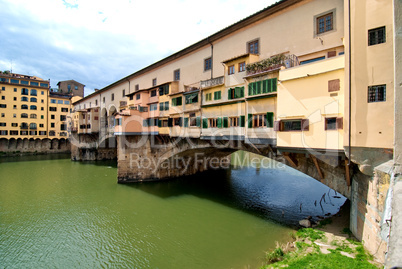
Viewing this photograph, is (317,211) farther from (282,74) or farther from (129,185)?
(129,185)

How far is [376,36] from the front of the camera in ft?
25.9

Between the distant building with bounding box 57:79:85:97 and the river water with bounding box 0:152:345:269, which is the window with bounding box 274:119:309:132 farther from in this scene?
the distant building with bounding box 57:79:85:97

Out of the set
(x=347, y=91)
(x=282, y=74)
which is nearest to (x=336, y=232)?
(x=347, y=91)

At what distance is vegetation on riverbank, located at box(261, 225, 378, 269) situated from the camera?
7.90 meters

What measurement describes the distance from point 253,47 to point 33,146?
61.3 m

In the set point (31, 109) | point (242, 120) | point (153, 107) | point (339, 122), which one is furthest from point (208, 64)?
point (31, 109)

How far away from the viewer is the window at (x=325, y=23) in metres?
11.5

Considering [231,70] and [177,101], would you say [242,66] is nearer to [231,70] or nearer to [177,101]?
[231,70]

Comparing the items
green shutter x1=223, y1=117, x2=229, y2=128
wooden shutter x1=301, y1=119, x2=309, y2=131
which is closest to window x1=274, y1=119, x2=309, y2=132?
wooden shutter x1=301, y1=119, x2=309, y2=131

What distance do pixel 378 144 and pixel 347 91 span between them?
2.40 metres

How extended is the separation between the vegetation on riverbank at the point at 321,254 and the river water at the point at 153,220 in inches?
44.5

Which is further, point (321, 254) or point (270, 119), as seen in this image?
point (270, 119)

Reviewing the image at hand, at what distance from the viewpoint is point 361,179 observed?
9117mm

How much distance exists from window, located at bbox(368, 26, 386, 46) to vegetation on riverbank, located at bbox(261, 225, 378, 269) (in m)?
8.31
